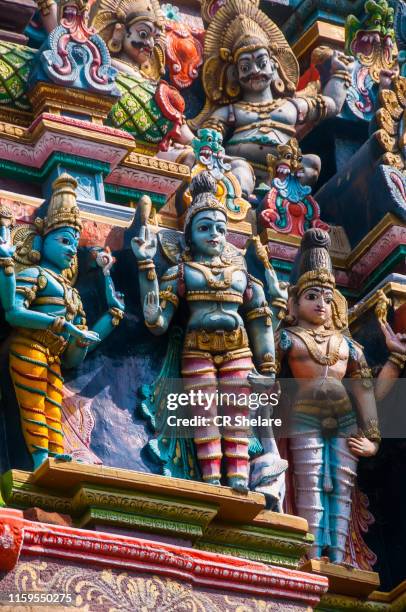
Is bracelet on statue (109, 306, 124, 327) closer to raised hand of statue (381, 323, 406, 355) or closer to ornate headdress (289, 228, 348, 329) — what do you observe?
ornate headdress (289, 228, 348, 329)

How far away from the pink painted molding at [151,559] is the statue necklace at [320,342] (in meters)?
2.05

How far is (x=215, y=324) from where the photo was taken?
47.1 ft

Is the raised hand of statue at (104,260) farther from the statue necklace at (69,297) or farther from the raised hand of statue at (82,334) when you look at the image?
the raised hand of statue at (82,334)

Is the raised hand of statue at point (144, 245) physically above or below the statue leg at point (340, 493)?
above

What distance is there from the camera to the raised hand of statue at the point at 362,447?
1531 cm

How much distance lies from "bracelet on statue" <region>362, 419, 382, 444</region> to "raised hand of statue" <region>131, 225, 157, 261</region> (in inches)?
84.0

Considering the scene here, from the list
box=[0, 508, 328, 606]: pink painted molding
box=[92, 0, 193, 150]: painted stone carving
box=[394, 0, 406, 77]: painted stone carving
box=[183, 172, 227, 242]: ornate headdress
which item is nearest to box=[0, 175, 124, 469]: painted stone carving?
box=[0, 508, 328, 606]: pink painted molding

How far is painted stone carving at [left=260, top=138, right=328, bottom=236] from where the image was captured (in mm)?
16844

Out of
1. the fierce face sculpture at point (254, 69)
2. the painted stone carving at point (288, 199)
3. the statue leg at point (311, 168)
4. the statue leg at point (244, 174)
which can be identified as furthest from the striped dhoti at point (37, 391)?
the fierce face sculpture at point (254, 69)

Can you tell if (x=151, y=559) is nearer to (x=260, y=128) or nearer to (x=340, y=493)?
(x=340, y=493)

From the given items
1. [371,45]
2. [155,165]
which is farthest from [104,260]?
[371,45]

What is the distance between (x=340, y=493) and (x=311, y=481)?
23cm

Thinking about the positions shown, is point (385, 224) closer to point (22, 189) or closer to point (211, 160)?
point (211, 160)

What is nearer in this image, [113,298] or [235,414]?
[113,298]
